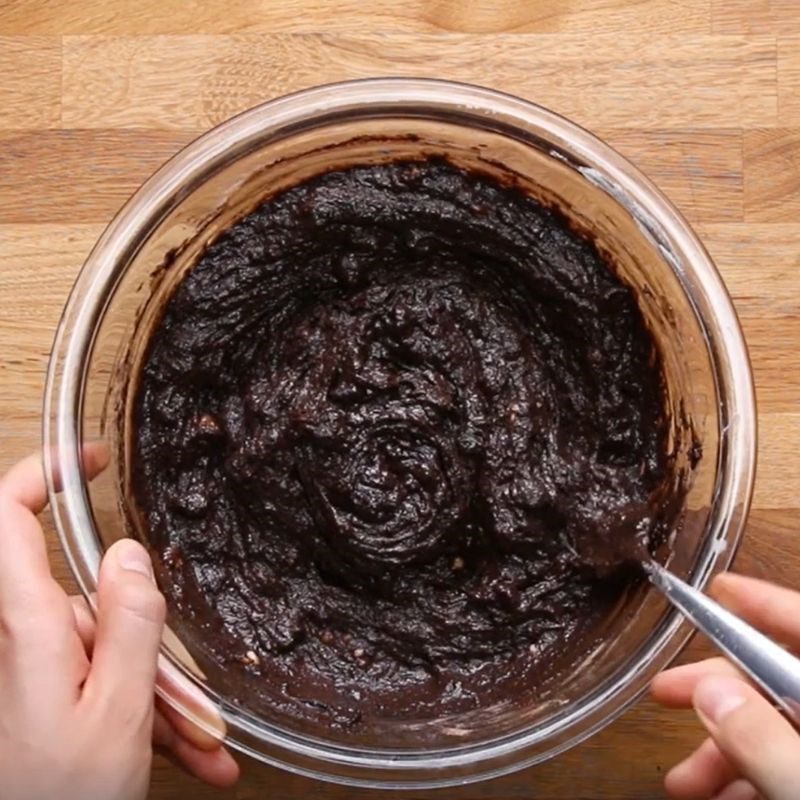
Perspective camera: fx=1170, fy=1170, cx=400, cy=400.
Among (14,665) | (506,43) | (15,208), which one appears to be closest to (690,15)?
(506,43)

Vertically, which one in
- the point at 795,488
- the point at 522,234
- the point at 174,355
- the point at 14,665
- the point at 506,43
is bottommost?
the point at 14,665

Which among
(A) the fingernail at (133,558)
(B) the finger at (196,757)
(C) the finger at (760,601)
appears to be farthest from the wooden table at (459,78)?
(A) the fingernail at (133,558)

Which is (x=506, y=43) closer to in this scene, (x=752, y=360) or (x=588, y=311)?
(x=588, y=311)

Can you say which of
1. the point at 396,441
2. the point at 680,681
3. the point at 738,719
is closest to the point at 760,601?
the point at 680,681

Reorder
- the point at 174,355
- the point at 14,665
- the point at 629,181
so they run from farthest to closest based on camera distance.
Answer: the point at 174,355
the point at 629,181
the point at 14,665

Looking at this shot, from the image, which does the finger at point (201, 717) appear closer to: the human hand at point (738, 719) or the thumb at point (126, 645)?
the thumb at point (126, 645)

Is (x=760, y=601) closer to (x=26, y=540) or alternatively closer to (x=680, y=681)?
→ (x=680, y=681)
